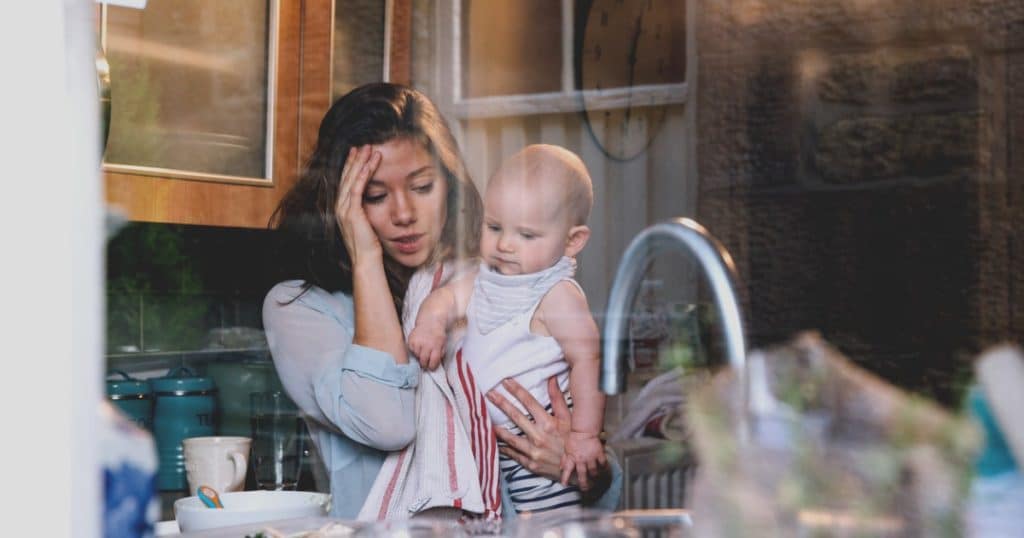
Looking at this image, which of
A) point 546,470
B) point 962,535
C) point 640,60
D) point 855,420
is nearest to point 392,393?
point 546,470

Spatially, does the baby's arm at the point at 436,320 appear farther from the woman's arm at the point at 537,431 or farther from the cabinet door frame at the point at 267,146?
the cabinet door frame at the point at 267,146

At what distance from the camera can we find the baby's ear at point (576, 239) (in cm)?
106

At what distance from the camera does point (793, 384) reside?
817 mm

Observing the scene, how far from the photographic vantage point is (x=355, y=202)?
4.25 feet

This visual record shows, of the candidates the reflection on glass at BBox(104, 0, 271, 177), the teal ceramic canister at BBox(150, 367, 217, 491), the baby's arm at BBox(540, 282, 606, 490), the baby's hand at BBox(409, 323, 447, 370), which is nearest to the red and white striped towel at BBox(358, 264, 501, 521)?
the baby's hand at BBox(409, 323, 447, 370)

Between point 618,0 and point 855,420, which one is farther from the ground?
point 618,0

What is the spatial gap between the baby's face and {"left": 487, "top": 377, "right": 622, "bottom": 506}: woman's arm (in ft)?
0.42

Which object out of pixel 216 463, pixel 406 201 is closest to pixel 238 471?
pixel 216 463

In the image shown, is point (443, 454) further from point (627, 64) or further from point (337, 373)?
point (627, 64)

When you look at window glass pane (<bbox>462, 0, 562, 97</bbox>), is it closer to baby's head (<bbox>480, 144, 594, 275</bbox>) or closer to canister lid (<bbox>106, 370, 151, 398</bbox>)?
baby's head (<bbox>480, 144, 594, 275</bbox>)

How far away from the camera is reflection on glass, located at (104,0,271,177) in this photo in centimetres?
136

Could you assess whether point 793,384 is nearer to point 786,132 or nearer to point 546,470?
point 786,132

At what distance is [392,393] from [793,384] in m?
0.56

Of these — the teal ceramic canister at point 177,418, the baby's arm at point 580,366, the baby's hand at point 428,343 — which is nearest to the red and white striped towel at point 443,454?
the baby's hand at point 428,343
